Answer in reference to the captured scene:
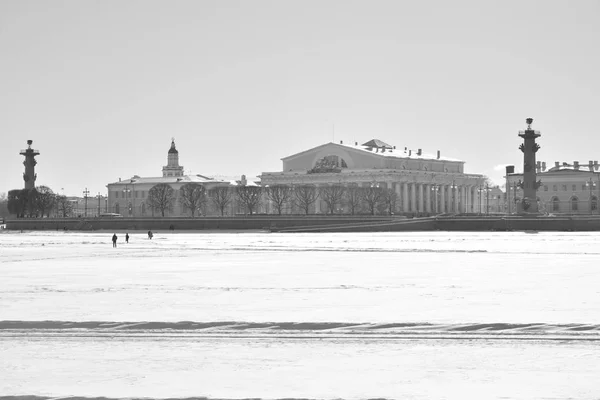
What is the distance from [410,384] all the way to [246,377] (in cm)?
208

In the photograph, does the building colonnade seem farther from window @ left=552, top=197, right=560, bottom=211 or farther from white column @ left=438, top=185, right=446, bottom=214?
window @ left=552, top=197, right=560, bottom=211

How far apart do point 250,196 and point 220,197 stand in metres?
5.98

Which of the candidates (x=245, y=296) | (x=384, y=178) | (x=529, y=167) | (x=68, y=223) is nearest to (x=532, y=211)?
(x=529, y=167)

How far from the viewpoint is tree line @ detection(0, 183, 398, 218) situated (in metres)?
120

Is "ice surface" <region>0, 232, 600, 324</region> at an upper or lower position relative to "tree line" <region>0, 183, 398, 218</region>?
lower

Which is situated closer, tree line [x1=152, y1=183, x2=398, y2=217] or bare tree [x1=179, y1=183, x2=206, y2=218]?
tree line [x1=152, y1=183, x2=398, y2=217]

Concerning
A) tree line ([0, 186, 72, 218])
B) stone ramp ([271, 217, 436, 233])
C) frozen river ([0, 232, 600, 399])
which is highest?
tree line ([0, 186, 72, 218])

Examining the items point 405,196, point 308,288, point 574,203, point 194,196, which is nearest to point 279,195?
point 194,196

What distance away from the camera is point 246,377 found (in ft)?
43.6

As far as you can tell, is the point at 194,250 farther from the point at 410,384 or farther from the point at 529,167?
the point at 529,167

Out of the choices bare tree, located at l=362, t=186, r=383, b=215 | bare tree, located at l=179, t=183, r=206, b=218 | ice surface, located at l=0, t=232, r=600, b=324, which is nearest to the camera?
ice surface, located at l=0, t=232, r=600, b=324

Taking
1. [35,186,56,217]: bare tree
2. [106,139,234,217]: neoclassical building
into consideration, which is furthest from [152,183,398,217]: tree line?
[35,186,56,217]: bare tree

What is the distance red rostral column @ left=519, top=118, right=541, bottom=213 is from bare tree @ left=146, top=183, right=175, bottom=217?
56519 mm

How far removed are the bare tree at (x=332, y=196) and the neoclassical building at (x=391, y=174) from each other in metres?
7.87
